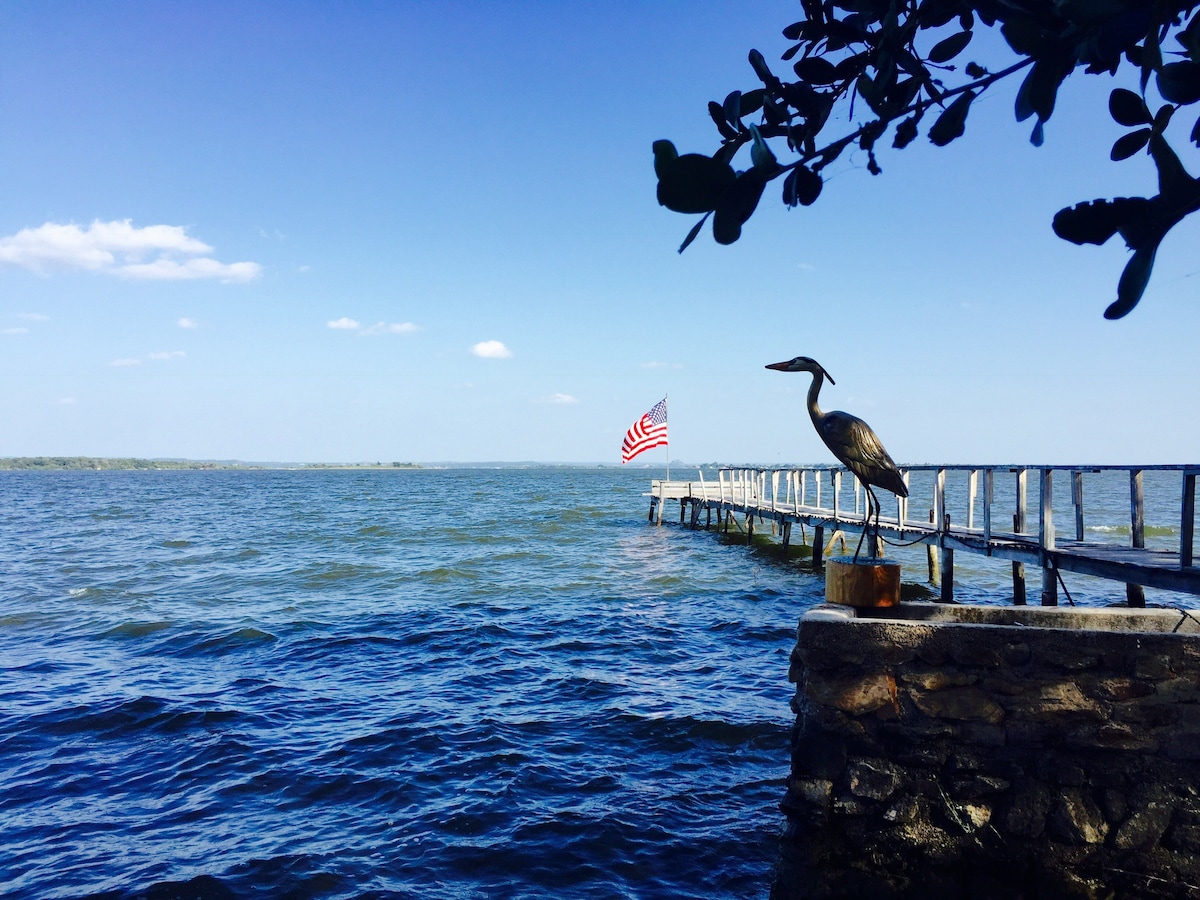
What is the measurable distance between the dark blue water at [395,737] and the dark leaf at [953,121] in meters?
4.88

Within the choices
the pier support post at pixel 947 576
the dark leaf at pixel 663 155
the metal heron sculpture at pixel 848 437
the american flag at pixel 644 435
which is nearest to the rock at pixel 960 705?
the metal heron sculpture at pixel 848 437

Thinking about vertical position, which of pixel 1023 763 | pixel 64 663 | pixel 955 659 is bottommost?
pixel 64 663

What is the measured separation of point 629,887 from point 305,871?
2.30 m

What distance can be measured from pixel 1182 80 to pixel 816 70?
78 cm

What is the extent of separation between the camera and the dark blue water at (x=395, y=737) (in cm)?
564

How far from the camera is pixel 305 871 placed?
18.1 ft

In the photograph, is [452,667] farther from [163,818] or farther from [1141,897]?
[1141,897]

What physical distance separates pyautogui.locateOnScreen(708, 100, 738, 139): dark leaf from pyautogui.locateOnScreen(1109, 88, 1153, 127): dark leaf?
0.76m

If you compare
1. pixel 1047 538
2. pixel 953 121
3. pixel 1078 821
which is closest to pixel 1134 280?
pixel 953 121

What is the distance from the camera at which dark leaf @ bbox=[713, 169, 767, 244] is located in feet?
5.07

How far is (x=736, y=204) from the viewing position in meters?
1.55

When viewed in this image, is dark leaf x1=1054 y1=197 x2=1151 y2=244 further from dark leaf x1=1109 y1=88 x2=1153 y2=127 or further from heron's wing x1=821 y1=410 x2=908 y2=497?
heron's wing x1=821 y1=410 x2=908 y2=497

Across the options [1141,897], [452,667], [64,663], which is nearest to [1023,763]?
[1141,897]

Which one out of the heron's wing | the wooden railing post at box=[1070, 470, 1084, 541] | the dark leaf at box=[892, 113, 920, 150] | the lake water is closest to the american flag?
the lake water
